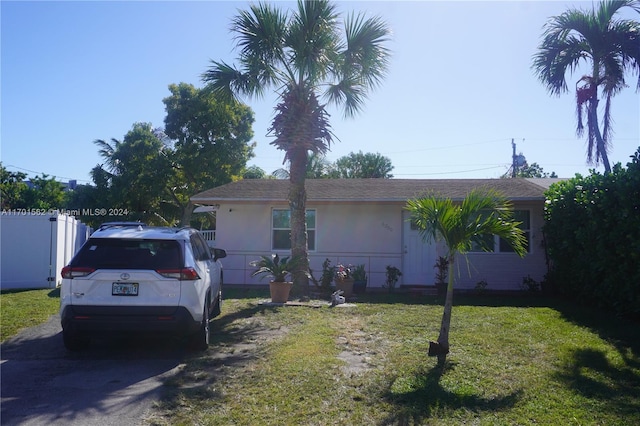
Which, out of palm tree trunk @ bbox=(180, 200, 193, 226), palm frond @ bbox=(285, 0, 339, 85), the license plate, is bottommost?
the license plate

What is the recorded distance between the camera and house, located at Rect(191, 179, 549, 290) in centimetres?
1482

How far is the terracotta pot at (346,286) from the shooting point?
12906 millimetres

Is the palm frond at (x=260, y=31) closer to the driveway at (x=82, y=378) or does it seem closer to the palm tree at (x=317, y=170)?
the driveway at (x=82, y=378)

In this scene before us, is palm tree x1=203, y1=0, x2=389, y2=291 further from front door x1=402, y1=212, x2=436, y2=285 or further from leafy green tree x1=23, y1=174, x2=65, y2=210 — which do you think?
leafy green tree x1=23, y1=174, x2=65, y2=210

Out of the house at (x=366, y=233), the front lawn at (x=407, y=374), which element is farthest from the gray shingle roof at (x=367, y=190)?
the front lawn at (x=407, y=374)

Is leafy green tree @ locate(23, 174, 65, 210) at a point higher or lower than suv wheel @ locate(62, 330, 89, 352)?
higher

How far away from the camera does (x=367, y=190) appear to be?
1598 centimetres

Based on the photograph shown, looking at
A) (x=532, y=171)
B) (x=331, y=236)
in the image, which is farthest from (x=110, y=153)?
(x=532, y=171)

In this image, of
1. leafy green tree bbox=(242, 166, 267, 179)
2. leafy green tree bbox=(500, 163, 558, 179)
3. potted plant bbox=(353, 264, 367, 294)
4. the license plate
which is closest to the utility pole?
leafy green tree bbox=(500, 163, 558, 179)

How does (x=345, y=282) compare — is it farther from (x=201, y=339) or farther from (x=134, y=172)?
(x=134, y=172)

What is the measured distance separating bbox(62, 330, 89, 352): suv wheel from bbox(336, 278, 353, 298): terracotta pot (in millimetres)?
6902

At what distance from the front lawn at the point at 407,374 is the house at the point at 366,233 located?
532 cm

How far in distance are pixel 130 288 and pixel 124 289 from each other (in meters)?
0.07

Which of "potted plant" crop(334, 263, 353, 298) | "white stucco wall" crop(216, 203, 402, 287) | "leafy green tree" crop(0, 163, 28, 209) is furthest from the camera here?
"leafy green tree" crop(0, 163, 28, 209)
